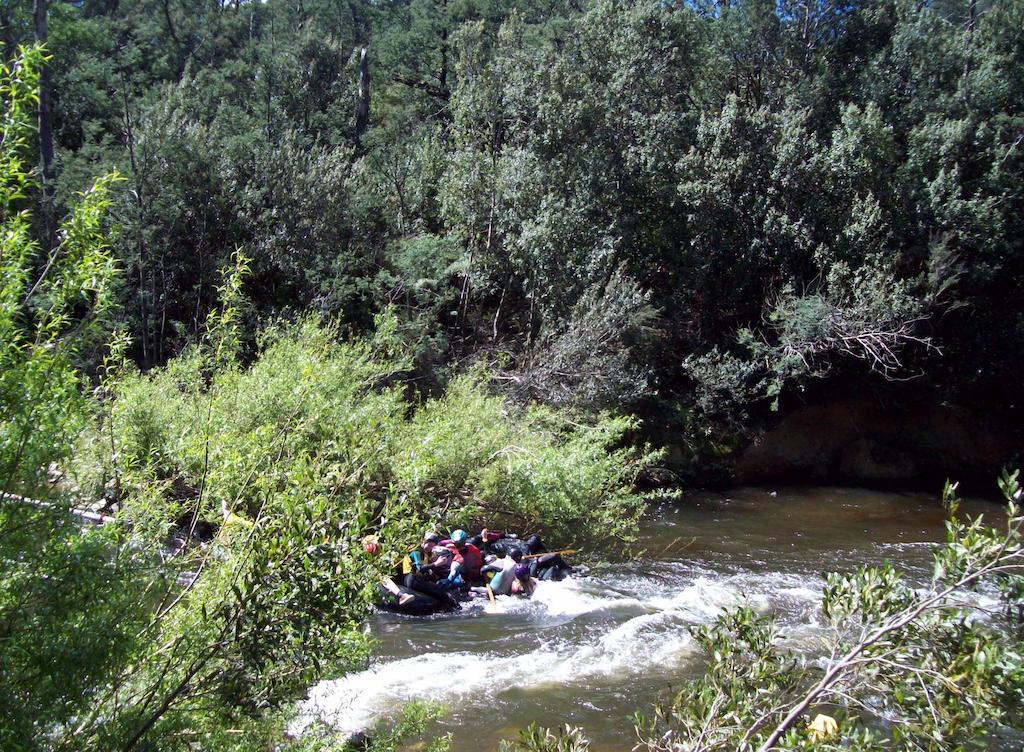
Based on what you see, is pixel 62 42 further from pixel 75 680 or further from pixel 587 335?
pixel 75 680

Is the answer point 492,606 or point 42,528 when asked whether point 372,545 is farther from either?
point 492,606

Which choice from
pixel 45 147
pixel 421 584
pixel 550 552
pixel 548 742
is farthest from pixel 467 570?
pixel 45 147

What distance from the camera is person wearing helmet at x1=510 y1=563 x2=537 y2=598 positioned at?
1055 cm

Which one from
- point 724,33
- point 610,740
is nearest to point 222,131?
point 724,33

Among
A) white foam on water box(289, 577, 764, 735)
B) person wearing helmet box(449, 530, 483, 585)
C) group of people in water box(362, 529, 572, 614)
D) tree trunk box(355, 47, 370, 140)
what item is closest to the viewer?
white foam on water box(289, 577, 764, 735)

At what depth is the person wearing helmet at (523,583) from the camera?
10555 mm

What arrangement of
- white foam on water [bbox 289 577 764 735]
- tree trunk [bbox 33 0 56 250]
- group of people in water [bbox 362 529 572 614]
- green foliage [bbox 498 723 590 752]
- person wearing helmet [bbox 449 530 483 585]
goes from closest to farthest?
1. green foliage [bbox 498 723 590 752]
2. white foam on water [bbox 289 577 764 735]
3. group of people in water [bbox 362 529 572 614]
4. person wearing helmet [bbox 449 530 483 585]
5. tree trunk [bbox 33 0 56 250]

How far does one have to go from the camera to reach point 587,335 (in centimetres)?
1681

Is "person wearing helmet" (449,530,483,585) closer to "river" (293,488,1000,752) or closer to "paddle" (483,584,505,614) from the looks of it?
"paddle" (483,584,505,614)

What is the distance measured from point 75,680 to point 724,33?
2035cm

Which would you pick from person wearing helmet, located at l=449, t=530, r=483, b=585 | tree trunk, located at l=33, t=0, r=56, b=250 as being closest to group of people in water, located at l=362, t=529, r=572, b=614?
person wearing helmet, located at l=449, t=530, r=483, b=585

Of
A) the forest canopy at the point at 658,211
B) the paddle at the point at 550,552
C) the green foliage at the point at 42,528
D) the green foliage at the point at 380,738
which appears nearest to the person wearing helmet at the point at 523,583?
the paddle at the point at 550,552

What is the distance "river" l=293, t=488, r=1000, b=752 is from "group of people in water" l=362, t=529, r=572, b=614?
0.22 meters

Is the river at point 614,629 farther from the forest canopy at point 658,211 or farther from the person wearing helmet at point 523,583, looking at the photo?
the forest canopy at point 658,211
